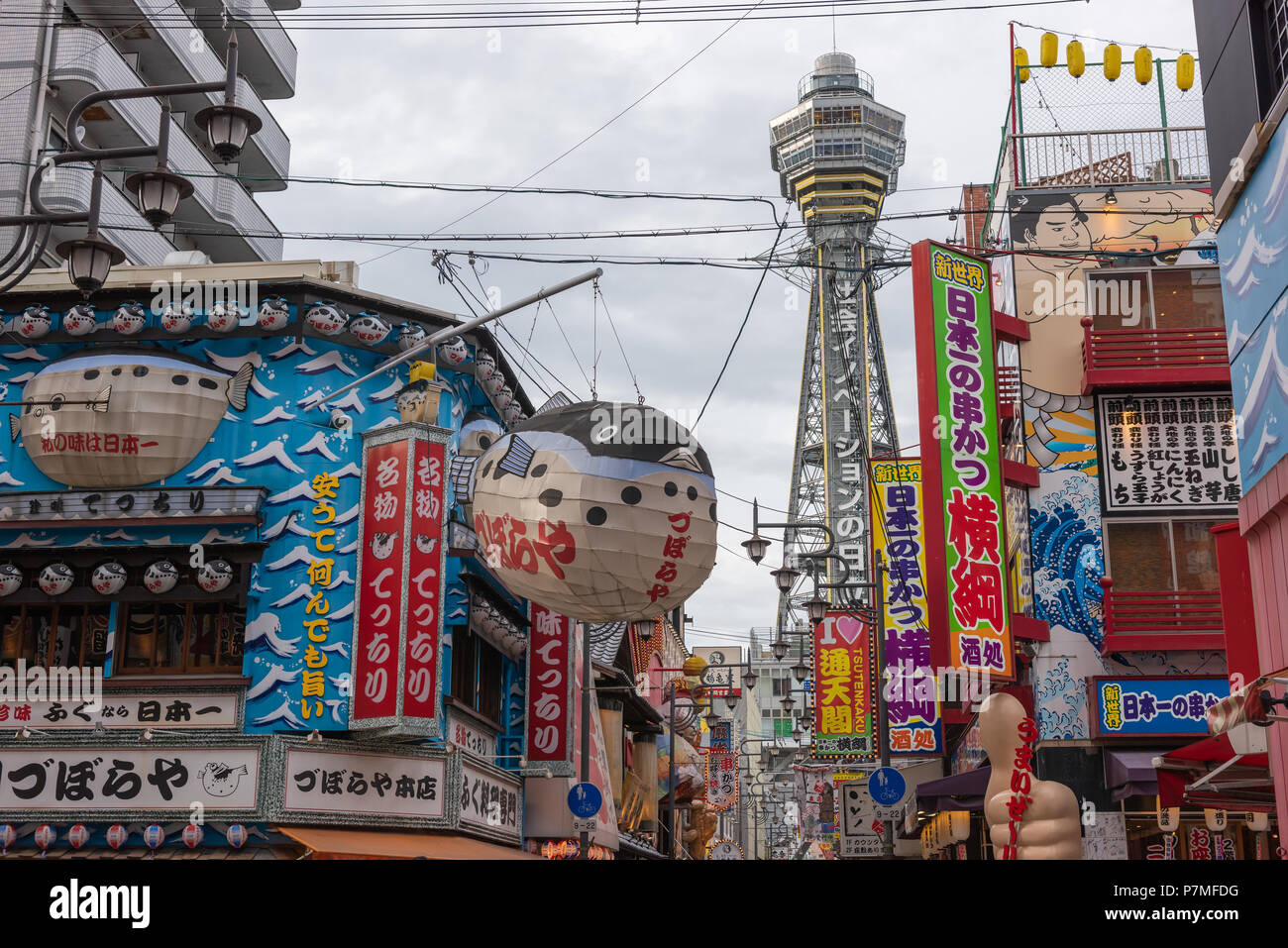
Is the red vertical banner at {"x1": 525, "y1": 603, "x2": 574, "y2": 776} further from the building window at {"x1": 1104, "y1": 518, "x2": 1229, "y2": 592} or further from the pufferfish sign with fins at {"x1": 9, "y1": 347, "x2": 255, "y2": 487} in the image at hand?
the building window at {"x1": 1104, "y1": 518, "x2": 1229, "y2": 592}

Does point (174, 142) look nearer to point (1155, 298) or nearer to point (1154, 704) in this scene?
point (1155, 298)

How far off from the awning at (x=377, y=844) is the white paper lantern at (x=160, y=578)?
4352 millimetres

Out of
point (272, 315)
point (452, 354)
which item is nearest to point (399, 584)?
point (452, 354)

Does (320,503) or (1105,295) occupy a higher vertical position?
(1105,295)

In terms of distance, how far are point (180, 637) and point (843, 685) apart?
18.9 meters

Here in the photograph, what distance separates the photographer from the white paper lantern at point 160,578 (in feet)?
66.1

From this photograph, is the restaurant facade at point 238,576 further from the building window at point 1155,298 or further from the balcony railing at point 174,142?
the building window at point 1155,298

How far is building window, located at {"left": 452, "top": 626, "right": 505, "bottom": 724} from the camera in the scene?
22.0 meters

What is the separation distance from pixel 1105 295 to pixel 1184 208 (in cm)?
280

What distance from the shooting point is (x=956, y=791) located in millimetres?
21938
